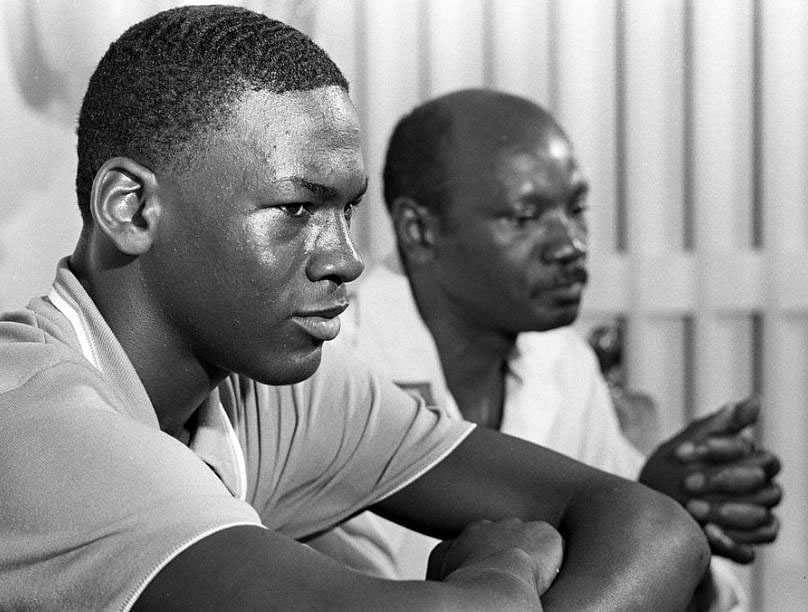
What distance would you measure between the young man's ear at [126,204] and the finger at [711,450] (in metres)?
0.54

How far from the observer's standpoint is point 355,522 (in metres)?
1.20

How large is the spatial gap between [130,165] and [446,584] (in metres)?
0.33

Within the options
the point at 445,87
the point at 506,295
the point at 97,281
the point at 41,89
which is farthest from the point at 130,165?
the point at 445,87

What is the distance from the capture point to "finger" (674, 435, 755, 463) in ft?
3.59

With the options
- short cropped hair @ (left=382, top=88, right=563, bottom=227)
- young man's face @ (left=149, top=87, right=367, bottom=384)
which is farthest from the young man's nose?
short cropped hair @ (left=382, top=88, right=563, bottom=227)

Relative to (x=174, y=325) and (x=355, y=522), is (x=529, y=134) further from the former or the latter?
(x=174, y=325)

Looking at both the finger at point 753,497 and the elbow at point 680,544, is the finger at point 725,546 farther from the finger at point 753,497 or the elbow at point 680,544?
the elbow at point 680,544

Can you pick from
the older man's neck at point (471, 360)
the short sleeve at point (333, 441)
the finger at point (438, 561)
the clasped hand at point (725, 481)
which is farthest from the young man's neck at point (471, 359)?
the finger at point (438, 561)

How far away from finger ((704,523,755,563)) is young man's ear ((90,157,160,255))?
0.57m

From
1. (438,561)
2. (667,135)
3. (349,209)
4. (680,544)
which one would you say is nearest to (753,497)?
(680,544)

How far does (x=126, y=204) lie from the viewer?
Result: 30.8 inches

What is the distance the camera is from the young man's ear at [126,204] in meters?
0.78

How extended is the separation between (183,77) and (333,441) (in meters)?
0.30

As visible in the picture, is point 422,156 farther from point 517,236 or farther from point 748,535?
point 748,535
